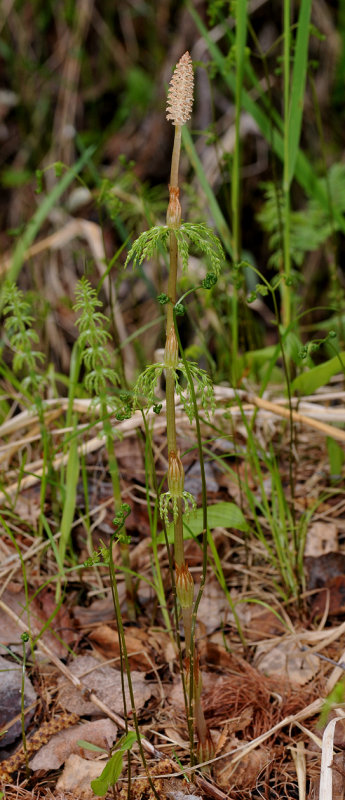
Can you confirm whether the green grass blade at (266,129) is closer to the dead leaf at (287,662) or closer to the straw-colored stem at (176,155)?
the straw-colored stem at (176,155)

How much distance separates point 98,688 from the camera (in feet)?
4.76

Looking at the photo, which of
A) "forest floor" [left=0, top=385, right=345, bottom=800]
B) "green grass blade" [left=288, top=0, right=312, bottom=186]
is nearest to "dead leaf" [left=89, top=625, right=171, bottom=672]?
"forest floor" [left=0, top=385, right=345, bottom=800]

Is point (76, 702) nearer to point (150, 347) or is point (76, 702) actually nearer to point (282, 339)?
point (282, 339)

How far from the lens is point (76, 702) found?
1423 millimetres

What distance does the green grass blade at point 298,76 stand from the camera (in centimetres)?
174

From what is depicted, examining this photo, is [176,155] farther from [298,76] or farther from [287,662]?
[287,662]

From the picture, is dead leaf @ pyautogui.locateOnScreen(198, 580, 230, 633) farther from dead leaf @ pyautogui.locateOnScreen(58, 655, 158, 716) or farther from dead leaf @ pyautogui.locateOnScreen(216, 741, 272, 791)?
dead leaf @ pyautogui.locateOnScreen(216, 741, 272, 791)

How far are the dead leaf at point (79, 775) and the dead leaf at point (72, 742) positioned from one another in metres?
0.02

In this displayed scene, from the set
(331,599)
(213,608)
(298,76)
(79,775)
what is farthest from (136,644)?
(298,76)

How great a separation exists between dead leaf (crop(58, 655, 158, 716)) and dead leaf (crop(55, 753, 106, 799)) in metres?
0.12

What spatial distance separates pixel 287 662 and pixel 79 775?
50 cm

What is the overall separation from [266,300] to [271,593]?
2.14 metres

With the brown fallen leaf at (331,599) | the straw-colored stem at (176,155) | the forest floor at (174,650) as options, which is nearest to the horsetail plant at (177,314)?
the straw-colored stem at (176,155)

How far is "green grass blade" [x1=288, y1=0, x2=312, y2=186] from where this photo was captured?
68.5 inches
